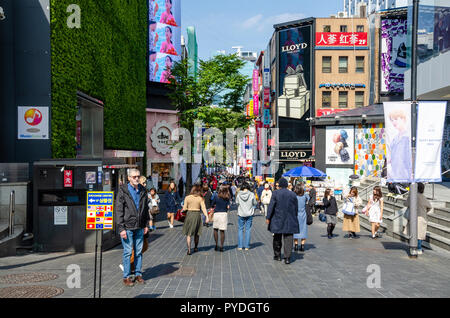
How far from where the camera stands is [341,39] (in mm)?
49031

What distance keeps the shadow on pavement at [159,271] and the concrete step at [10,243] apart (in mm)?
3997

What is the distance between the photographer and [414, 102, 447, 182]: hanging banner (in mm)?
11039

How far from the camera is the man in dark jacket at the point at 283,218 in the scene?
1030cm

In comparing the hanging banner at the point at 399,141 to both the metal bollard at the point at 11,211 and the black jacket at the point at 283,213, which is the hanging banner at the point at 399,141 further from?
the metal bollard at the point at 11,211

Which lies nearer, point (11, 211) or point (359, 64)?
point (11, 211)

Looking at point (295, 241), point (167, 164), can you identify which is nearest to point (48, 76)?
point (295, 241)

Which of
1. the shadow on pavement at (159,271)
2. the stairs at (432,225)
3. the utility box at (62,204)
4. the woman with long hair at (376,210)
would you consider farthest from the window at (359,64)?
the shadow on pavement at (159,271)

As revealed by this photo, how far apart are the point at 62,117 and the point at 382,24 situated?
39.1 metres

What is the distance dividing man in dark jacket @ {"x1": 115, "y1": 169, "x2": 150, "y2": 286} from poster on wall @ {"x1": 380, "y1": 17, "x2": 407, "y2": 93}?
138 feet

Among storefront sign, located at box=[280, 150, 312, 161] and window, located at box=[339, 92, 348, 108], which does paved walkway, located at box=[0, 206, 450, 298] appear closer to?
storefront sign, located at box=[280, 150, 312, 161]

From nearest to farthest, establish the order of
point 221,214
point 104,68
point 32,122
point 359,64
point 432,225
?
point 221,214 < point 432,225 < point 32,122 < point 104,68 < point 359,64

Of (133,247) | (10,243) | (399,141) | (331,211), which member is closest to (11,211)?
(10,243)

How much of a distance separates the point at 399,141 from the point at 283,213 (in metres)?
3.50

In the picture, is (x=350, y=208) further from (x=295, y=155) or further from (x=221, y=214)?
(x=295, y=155)
